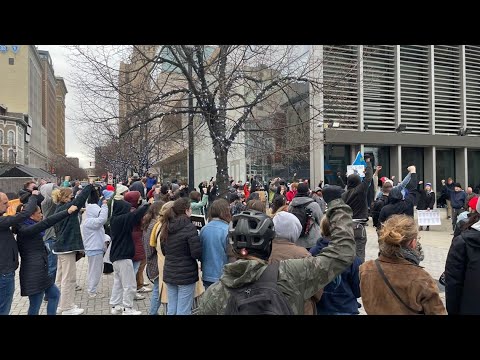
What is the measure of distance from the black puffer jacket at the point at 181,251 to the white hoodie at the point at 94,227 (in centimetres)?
230

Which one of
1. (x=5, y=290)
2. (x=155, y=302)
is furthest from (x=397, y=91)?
(x=5, y=290)

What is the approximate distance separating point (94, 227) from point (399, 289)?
526cm

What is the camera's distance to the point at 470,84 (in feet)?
94.3

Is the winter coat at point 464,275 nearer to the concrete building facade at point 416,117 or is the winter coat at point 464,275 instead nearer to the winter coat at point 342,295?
the winter coat at point 342,295

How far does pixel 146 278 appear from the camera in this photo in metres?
8.92

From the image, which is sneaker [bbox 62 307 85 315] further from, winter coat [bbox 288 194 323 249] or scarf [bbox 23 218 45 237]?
winter coat [bbox 288 194 323 249]

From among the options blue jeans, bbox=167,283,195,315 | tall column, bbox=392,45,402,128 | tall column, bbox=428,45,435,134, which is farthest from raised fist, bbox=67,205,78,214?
tall column, bbox=428,45,435,134

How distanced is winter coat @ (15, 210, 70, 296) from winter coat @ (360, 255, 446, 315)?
356 cm

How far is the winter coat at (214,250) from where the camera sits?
4.84m

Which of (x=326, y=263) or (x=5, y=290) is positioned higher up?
(x=326, y=263)

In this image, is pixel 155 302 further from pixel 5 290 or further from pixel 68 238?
pixel 5 290

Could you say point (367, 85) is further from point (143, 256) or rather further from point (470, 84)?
point (143, 256)
